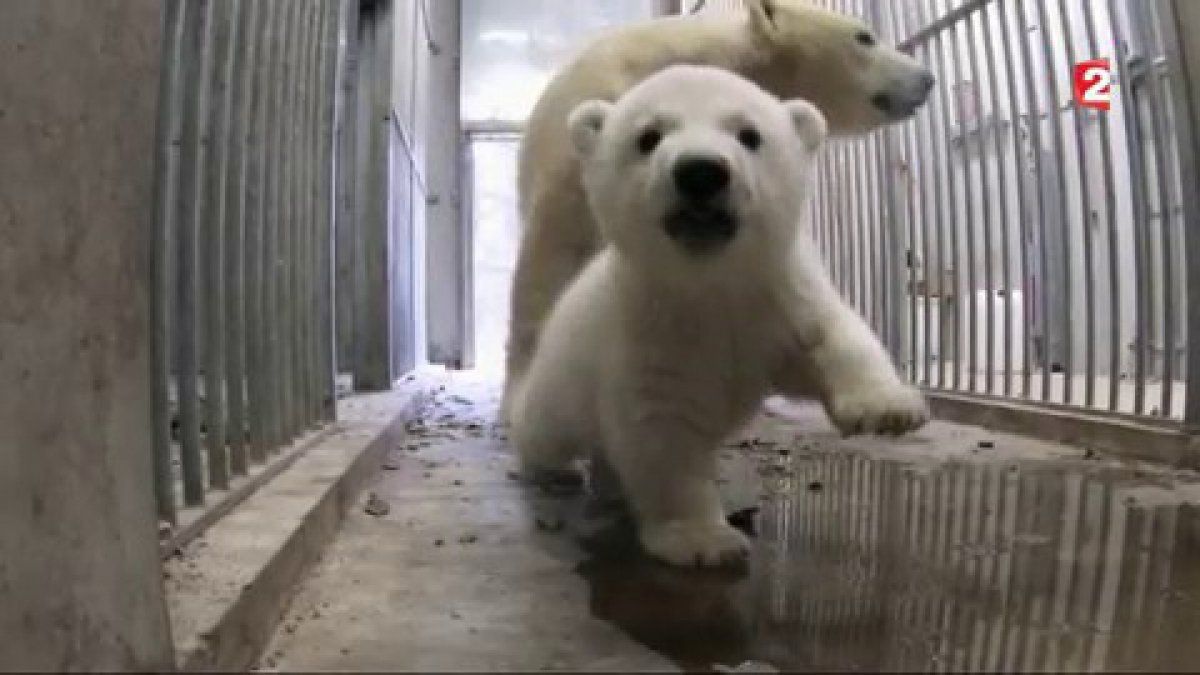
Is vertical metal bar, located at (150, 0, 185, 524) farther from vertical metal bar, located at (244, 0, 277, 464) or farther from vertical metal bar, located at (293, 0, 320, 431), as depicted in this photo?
vertical metal bar, located at (293, 0, 320, 431)

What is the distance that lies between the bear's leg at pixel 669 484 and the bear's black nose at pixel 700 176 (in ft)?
1.08

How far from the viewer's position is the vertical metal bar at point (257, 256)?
7.51 ft

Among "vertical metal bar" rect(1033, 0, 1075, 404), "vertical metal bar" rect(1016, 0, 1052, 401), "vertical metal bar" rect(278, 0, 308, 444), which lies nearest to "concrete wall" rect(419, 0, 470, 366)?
"vertical metal bar" rect(1016, 0, 1052, 401)

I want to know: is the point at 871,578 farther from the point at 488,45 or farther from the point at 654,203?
the point at 488,45

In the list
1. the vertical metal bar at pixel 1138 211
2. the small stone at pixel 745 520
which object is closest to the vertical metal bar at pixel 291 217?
the small stone at pixel 745 520

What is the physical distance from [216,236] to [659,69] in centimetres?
159

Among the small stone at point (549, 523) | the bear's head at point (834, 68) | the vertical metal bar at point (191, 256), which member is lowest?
the small stone at point (549, 523)

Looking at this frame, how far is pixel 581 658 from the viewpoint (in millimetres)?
1325

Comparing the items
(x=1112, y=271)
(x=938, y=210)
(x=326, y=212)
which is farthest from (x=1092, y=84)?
(x=326, y=212)

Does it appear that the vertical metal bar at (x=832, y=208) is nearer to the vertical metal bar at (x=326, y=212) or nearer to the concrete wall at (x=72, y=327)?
the vertical metal bar at (x=326, y=212)

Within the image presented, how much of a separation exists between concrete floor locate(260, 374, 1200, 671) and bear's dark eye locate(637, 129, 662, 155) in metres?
0.59

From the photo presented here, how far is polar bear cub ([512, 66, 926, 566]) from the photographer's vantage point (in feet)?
5.97

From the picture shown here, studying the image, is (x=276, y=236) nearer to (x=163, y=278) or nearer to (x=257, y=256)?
(x=257, y=256)

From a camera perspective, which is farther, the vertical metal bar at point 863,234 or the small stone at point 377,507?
the vertical metal bar at point 863,234
